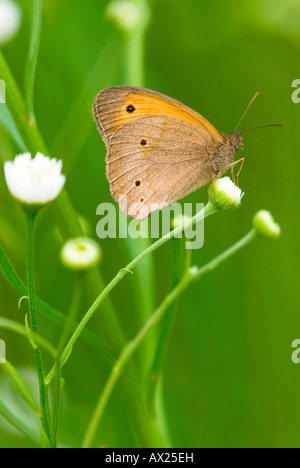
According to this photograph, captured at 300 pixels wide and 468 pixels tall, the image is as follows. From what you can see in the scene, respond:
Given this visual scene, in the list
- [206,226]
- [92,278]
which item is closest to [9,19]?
[206,226]

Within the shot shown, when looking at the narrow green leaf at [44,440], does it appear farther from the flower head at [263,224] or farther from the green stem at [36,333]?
the flower head at [263,224]

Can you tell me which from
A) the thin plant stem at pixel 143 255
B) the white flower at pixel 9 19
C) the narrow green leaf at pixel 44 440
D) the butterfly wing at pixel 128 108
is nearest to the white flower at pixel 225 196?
the thin plant stem at pixel 143 255

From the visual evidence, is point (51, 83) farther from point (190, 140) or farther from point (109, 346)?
point (109, 346)

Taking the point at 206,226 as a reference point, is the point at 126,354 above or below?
below

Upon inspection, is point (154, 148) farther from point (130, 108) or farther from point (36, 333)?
point (36, 333)
